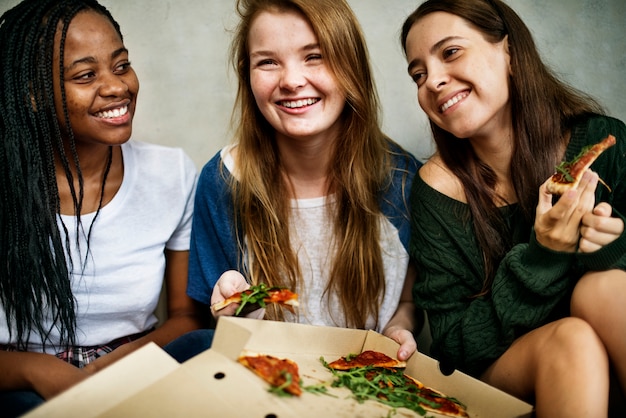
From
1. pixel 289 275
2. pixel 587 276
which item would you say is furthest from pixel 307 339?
pixel 587 276

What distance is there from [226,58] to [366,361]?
1.45 m

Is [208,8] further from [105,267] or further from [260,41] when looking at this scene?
[105,267]

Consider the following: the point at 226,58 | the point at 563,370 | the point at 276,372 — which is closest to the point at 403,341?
the point at 563,370

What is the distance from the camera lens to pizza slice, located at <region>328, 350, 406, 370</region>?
1.37 metres

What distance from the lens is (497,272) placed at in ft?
5.13

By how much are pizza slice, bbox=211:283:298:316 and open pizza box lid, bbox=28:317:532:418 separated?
2.5 inches

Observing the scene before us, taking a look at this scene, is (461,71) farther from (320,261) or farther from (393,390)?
(393,390)

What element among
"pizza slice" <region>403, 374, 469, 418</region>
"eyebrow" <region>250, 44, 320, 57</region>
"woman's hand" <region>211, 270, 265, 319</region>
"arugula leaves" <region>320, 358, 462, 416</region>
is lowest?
"pizza slice" <region>403, 374, 469, 418</region>

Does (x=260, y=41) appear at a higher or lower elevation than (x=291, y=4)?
lower

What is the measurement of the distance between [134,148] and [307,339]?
104cm

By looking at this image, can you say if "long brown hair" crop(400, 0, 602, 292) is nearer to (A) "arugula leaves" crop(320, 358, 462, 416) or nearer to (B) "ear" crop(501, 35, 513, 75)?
(B) "ear" crop(501, 35, 513, 75)

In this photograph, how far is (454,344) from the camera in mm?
1649

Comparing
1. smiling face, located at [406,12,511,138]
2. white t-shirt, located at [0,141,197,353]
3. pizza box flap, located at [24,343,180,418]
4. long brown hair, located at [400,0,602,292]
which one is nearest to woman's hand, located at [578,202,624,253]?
long brown hair, located at [400,0,602,292]

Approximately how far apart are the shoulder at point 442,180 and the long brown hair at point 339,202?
170 millimetres
